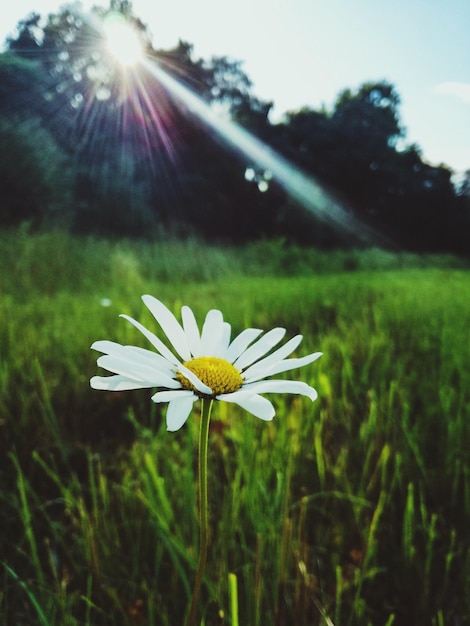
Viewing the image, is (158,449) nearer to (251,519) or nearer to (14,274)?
(251,519)

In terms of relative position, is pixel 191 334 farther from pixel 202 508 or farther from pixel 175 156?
pixel 175 156

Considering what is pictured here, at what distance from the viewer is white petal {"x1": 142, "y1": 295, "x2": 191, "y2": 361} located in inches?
16.6

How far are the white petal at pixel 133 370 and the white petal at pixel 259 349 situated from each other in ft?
0.44

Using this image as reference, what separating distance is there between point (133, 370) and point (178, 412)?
0.13ft

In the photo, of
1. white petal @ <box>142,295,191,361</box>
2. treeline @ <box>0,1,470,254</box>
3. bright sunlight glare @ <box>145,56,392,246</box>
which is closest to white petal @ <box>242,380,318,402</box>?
white petal @ <box>142,295,191,361</box>

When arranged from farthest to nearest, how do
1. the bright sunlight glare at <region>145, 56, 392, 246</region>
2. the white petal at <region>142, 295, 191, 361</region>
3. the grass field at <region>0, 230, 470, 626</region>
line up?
1. the bright sunlight glare at <region>145, 56, 392, 246</region>
2. the grass field at <region>0, 230, 470, 626</region>
3. the white petal at <region>142, 295, 191, 361</region>

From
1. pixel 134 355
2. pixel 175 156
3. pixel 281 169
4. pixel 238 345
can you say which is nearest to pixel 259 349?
pixel 238 345

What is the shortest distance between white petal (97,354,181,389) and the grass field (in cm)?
17

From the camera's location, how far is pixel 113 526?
2.43 feet

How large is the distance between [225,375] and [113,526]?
443 millimetres

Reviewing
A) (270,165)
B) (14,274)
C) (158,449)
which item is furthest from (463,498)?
(270,165)

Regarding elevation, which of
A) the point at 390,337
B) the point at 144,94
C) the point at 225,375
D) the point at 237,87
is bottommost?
the point at 390,337

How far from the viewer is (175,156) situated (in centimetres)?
1381

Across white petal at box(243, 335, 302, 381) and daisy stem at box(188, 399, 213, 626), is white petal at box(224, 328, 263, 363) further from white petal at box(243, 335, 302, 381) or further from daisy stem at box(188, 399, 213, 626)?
daisy stem at box(188, 399, 213, 626)
